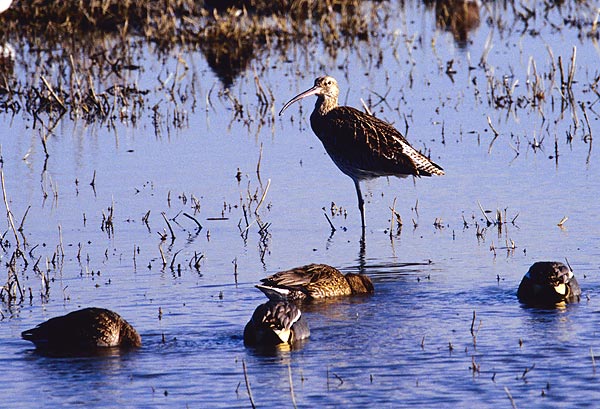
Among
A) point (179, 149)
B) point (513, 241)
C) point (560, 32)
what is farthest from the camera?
point (560, 32)

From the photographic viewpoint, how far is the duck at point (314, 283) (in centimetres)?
996

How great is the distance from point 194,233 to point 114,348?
378 cm

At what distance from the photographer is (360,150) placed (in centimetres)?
1302

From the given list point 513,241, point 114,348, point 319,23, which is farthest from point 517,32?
point 114,348

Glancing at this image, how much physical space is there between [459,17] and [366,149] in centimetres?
1360

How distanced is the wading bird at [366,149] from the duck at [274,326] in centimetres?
388

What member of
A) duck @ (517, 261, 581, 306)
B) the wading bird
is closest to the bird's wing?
the wading bird

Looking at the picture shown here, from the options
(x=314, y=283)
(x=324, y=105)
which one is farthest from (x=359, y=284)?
(x=324, y=105)

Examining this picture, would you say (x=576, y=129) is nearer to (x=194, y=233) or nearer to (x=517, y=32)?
(x=194, y=233)

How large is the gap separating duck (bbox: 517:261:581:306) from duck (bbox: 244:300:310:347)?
71.8 inches

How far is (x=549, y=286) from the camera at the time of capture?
31.0 ft

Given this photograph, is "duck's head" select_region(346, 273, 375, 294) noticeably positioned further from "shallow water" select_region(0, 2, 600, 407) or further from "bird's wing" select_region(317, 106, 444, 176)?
"bird's wing" select_region(317, 106, 444, 176)

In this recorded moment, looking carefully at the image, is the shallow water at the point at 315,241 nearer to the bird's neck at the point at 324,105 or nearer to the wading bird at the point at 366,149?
the wading bird at the point at 366,149

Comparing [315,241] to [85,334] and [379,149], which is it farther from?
[85,334]
